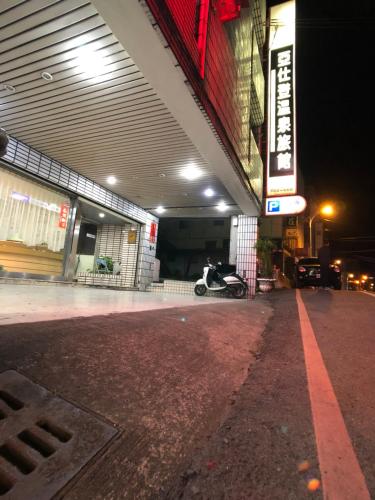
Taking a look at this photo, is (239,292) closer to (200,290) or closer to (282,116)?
(200,290)

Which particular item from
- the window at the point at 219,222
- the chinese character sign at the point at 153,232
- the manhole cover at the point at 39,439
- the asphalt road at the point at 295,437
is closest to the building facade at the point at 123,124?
the chinese character sign at the point at 153,232

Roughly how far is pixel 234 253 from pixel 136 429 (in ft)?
33.9

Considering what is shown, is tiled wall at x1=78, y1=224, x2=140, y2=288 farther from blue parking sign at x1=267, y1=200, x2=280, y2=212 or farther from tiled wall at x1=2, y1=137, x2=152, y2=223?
blue parking sign at x1=267, y1=200, x2=280, y2=212

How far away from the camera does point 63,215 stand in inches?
343

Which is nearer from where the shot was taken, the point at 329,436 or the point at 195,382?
the point at 329,436

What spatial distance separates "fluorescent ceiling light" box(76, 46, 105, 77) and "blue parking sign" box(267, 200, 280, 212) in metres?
8.32

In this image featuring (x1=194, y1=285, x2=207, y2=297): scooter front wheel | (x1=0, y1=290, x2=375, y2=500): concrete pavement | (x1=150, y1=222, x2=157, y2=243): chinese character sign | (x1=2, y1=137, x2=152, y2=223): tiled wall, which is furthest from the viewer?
(x1=150, y1=222, x2=157, y2=243): chinese character sign

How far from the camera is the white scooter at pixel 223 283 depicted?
10.1 meters

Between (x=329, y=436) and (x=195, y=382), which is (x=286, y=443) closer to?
(x=329, y=436)

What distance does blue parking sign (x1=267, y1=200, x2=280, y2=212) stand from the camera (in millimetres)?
10953

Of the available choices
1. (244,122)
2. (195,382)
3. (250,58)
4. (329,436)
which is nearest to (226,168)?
(244,122)

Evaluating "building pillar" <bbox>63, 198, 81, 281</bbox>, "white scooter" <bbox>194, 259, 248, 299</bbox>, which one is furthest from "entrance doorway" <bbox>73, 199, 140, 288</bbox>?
"white scooter" <bbox>194, 259, 248, 299</bbox>

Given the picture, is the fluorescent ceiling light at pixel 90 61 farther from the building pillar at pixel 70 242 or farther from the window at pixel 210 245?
the window at pixel 210 245

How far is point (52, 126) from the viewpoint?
5.99 meters
